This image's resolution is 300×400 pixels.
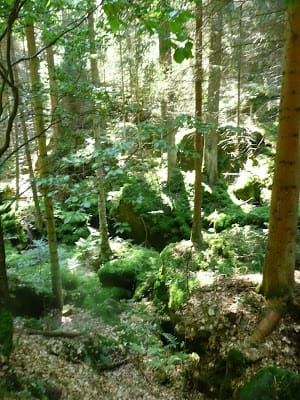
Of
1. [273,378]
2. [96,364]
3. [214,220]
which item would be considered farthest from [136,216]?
[273,378]

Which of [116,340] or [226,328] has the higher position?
[226,328]

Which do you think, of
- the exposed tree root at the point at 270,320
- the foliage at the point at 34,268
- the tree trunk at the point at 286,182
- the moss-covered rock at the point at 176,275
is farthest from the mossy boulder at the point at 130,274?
the tree trunk at the point at 286,182

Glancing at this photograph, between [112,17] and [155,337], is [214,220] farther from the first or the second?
[112,17]

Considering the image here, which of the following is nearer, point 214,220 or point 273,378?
point 273,378

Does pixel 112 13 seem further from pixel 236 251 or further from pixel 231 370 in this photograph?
pixel 236 251

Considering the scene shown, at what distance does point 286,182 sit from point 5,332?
378 cm

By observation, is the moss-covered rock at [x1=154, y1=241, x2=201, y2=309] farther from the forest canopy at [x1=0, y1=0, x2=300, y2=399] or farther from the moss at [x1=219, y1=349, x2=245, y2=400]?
the moss at [x1=219, y1=349, x2=245, y2=400]

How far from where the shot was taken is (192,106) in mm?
10641

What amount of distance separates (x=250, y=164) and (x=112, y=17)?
35.8ft

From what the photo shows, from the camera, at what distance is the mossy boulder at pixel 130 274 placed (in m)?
7.58

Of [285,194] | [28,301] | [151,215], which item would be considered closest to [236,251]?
[285,194]

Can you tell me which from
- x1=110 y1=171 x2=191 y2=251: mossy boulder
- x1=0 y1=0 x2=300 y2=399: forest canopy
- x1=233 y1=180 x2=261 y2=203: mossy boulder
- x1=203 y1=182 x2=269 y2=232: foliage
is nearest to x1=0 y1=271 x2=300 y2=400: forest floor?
x1=0 y1=0 x2=300 y2=399: forest canopy

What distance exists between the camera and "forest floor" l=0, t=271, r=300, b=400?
3611 millimetres

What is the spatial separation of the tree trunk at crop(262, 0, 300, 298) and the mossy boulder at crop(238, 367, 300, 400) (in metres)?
1.36
